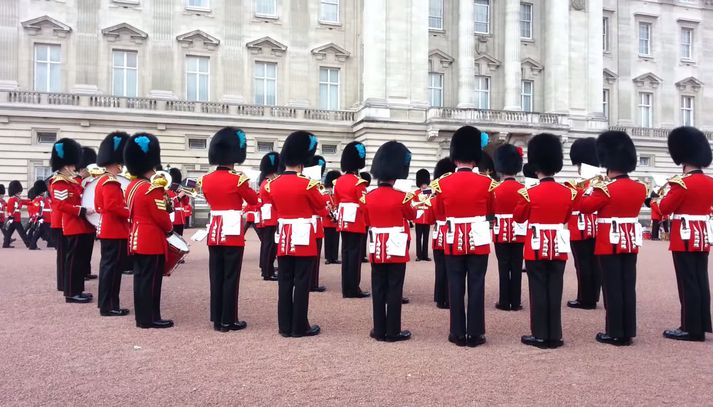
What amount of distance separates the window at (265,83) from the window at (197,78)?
2.15 metres

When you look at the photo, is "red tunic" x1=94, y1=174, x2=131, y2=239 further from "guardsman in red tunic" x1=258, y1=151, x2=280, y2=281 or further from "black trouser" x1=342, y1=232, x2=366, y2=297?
"black trouser" x1=342, y1=232, x2=366, y2=297

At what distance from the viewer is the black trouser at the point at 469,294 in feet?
17.7

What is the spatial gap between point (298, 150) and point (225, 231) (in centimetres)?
113

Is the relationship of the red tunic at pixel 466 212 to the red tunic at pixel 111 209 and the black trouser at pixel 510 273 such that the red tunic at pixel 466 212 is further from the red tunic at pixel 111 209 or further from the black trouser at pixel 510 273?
the red tunic at pixel 111 209

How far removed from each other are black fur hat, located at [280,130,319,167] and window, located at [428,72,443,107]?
22.7 metres

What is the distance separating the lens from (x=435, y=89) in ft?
92.6

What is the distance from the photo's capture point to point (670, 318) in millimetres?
6945

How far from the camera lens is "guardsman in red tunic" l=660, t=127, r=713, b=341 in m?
5.86

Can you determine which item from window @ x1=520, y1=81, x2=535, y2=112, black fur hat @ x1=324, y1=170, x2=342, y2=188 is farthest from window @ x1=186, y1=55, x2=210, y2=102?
window @ x1=520, y1=81, x2=535, y2=112

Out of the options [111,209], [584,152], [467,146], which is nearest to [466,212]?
[467,146]

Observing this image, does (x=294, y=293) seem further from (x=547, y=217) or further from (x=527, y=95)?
(x=527, y=95)

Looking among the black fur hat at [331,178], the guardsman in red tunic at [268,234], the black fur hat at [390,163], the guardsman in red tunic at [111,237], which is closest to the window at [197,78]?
the black fur hat at [331,178]

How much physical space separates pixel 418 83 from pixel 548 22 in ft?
27.9

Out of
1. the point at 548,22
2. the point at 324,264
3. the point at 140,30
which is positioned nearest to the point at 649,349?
the point at 324,264
